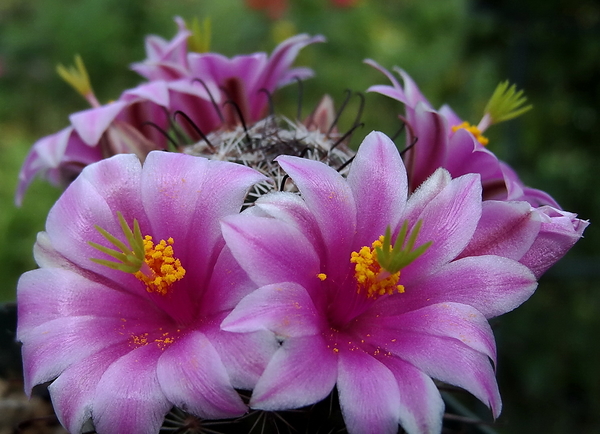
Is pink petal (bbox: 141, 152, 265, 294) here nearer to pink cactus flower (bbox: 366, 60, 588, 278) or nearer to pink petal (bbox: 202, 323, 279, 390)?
pink petal (bbox: 202, 323, 279, 390)

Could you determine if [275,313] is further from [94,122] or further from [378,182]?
[94,122]

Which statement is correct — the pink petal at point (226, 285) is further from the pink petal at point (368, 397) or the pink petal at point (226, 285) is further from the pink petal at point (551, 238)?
the pink petal at point (551, 238)

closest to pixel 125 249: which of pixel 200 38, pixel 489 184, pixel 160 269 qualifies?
pixel 160 269

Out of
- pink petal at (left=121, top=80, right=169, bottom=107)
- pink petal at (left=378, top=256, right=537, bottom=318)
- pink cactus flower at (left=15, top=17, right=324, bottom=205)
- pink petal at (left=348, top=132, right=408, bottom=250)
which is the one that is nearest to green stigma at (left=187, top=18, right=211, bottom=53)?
pink cactus flower at (left=15, top=17, right=324, bottom=205)

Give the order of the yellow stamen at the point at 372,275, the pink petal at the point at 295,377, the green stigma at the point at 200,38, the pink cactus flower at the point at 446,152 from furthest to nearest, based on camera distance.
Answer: the green stigma at the point at 200,38 → the pink cactus flower at the point at 446,152 → the yellow stamen at the point at 372,275 → the pink petal at the point at 295,377

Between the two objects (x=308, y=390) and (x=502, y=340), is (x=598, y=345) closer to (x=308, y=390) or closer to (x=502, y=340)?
(x=502, y=340)

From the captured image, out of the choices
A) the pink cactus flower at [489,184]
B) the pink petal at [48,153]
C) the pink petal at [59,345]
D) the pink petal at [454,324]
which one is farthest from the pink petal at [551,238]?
the pink petal at [48,153]
